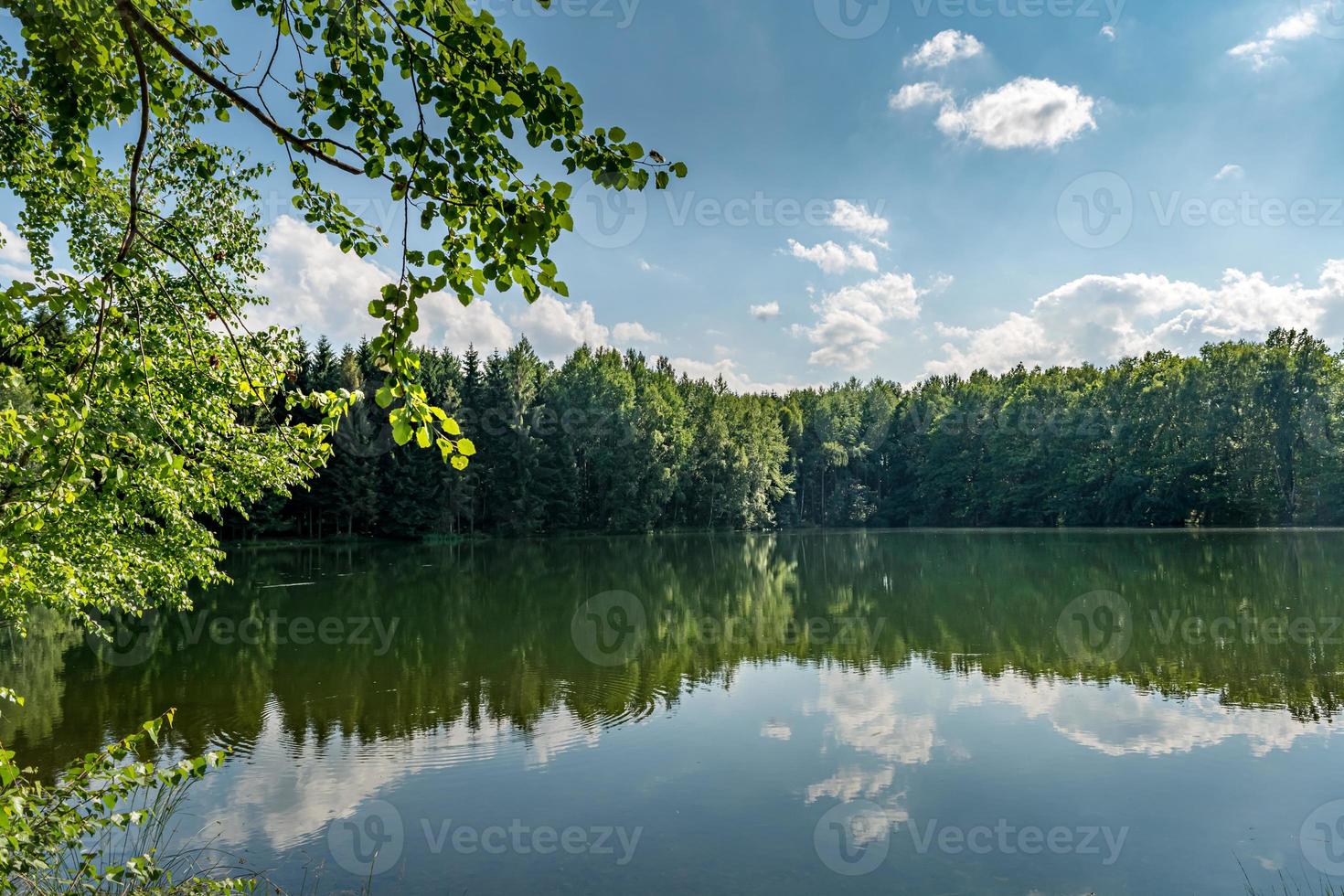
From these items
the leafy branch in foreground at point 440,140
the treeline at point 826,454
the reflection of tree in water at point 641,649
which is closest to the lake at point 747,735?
the reflection of tree in water at point 641,649

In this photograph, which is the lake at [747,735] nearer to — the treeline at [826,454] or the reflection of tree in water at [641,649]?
the reflection of tree in water at [641,649]

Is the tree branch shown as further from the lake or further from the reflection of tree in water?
the reflection of tree in water

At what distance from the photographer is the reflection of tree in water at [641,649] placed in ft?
42.2

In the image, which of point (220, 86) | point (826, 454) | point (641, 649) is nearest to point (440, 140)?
point (220, 86)

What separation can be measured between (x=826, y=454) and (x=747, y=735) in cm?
7568

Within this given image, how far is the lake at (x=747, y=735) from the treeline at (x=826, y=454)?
3260 cm

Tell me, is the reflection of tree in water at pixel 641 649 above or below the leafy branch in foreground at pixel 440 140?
below

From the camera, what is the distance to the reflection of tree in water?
12.9 metres

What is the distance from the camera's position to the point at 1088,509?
69812mm

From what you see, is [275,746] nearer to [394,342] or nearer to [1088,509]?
[394,342]

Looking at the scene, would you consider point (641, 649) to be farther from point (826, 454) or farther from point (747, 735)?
point (826, 454)

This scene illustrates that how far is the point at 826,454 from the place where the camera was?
85625mm

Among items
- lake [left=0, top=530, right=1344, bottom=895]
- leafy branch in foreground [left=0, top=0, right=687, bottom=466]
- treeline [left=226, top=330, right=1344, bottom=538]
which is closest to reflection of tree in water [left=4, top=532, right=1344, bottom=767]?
lake [left=0, top=530, right=1344, bottom=895]

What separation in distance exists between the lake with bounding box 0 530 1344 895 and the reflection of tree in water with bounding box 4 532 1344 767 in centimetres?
12
